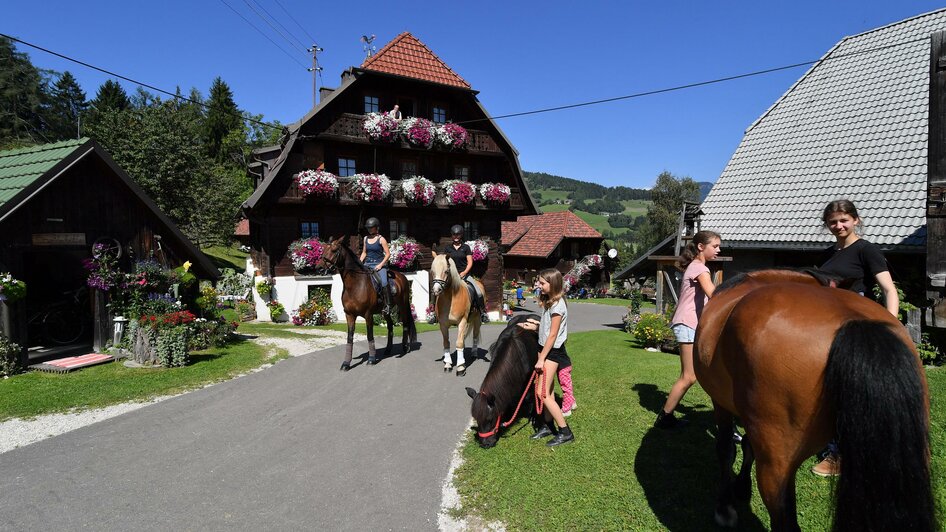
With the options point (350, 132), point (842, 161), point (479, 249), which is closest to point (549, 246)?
point (479, 249)

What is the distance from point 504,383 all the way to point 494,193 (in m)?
17.2

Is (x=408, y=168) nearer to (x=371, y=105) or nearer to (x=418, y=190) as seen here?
(x=418, y=190)

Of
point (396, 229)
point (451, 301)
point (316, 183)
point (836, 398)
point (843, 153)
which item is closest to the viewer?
point (836, 398)

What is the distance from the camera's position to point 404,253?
20594mm

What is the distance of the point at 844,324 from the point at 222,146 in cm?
6353

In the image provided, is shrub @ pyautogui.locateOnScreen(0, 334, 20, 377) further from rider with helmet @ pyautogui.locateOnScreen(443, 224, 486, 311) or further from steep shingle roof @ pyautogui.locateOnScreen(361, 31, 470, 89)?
steep shingle roof @ pyautogui.locateOnScreen(361, 31, 470, 89)

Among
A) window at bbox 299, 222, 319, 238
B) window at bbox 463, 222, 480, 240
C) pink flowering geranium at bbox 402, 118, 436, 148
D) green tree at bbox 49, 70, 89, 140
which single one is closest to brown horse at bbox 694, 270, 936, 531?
pink flowering geranium at bbox 402, 118, 436, 148

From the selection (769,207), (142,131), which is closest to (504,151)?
(769,207)

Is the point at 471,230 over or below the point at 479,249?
over

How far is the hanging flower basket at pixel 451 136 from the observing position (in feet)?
68.8

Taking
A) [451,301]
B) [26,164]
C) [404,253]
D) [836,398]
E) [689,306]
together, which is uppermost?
[26,164]

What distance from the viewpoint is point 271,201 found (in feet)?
59.8

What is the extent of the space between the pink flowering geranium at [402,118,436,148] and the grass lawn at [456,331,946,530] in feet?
51.7

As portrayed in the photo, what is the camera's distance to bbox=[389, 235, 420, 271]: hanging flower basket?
2045 centimetres
